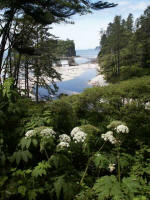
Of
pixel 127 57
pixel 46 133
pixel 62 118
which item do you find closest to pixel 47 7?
pixel 62 118

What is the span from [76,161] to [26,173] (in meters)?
0.87

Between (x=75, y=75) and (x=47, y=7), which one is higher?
(x=47, y=7)

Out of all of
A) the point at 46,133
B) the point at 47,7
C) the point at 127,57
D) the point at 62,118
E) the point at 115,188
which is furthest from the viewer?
the point at 127,57

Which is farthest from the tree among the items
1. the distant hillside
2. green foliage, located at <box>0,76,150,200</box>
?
the distant hillside

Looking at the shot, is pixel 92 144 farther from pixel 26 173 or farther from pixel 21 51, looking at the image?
pixel 21 51

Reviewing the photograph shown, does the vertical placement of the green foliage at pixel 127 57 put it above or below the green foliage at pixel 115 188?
above

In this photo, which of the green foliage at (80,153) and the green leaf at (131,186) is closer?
the green leaf at (131,186)

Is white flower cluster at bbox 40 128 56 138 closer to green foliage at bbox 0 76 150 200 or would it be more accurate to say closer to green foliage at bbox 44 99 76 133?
green foliage at bbox 0 76 150 200

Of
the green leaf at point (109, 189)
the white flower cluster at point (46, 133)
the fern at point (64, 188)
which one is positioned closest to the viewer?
the green leaf at point (109, 189)

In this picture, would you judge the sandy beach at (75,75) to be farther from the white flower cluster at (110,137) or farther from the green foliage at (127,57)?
the white flower cluster at (110,137)

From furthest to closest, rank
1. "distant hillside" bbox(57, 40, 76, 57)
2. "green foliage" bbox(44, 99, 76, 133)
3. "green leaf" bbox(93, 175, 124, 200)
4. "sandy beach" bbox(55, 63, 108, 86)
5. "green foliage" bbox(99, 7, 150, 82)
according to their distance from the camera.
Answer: "sandy beach" bbox(55, 63, 108, 86) → "green foliage" bbox(99, 7, 150, 82) → "distant hillside" bbox(57, 40, 76, 57) → "green foliage" bbox(44, 99, 76, 133) → "green leaf" bbox(93, 175, 124, 200)

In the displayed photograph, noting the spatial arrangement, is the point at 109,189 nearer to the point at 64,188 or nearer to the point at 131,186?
the point at 131,186

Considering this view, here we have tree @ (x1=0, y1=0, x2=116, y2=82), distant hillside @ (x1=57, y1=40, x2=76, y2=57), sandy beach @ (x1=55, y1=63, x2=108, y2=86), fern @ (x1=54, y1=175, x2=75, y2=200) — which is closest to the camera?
fern @ (x1=54, y1=175, x2=75, y2=200)

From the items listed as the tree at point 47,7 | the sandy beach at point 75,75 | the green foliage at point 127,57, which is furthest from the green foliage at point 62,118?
the green foliage at point 127,57
